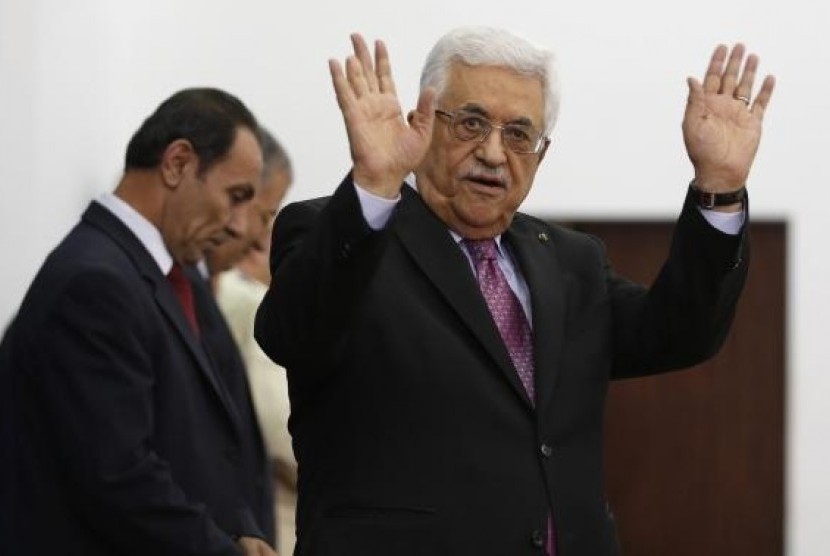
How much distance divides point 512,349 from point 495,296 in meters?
0.09

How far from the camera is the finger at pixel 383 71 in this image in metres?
2.21

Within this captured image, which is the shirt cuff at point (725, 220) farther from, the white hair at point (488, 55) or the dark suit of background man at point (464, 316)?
the white hair at point (488, 55)

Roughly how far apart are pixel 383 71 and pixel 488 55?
282mm

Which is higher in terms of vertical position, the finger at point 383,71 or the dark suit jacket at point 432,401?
the finger at point 383,71

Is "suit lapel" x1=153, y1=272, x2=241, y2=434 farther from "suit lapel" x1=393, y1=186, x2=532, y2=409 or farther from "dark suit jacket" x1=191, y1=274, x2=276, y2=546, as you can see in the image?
"suit lapel" x1=393, y1=186, x2=532, y2=409

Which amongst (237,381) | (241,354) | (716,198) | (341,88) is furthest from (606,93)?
(341,88)

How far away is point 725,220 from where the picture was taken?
237 centimetres

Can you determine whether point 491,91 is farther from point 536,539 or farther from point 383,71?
point 536,539

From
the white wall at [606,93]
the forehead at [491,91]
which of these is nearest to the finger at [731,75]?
the forehead at [491,91]

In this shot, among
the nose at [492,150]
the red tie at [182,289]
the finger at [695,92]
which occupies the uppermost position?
the finger at [695,92]

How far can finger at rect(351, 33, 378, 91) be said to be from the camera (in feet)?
7.22

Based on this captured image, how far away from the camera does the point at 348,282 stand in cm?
212

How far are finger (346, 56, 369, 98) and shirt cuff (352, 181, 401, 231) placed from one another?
0.46ft

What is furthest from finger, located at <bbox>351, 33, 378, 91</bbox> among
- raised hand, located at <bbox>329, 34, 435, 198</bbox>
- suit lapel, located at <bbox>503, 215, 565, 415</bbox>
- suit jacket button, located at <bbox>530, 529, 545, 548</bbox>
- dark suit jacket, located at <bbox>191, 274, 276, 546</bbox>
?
dark suit jacket, located at <bbox>191, 274, 276, 546</bbox>
